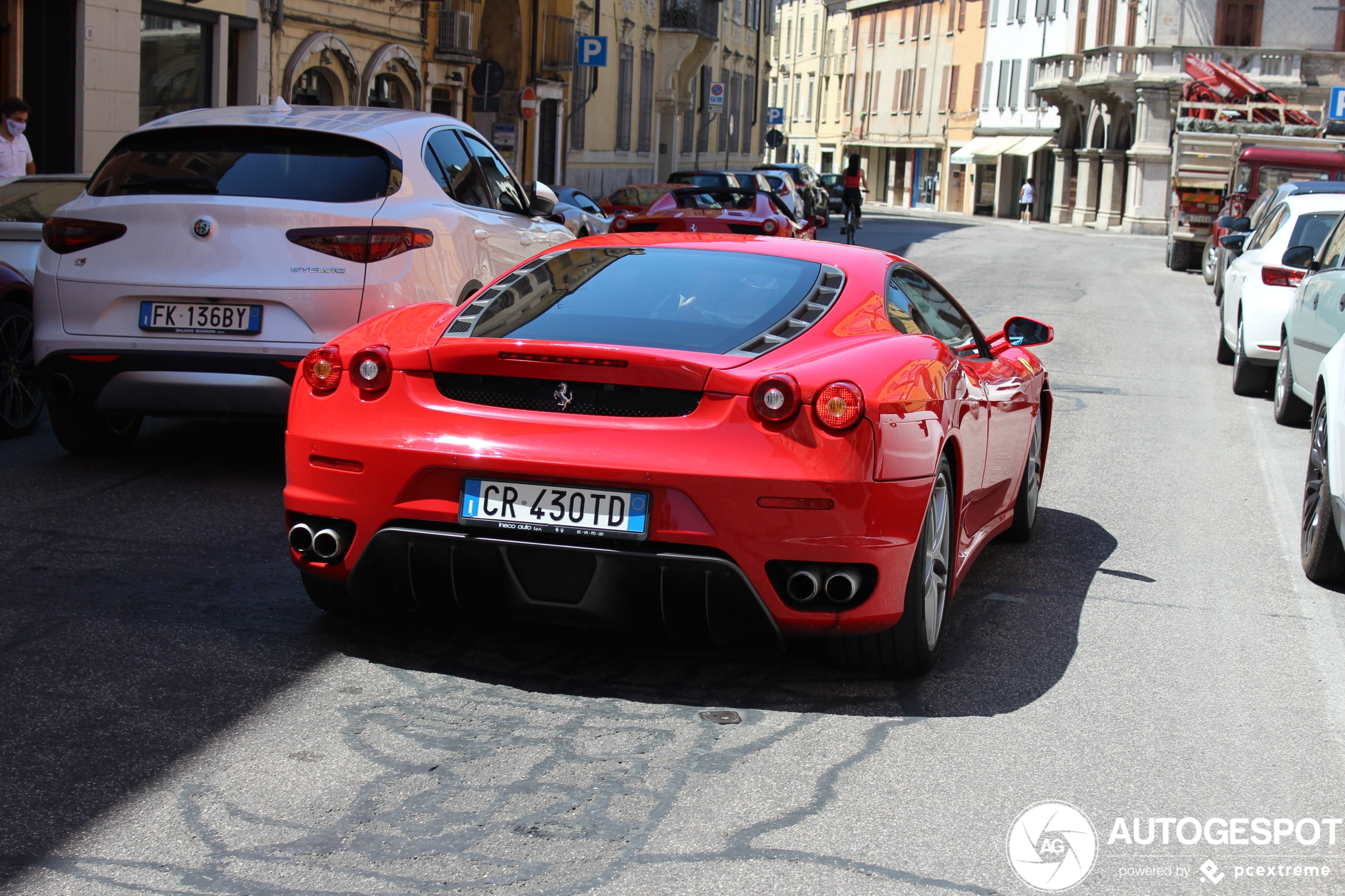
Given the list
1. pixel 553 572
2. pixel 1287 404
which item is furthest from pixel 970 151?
pixel 553 572

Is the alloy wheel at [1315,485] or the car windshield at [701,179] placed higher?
the car windshield at [701,179]

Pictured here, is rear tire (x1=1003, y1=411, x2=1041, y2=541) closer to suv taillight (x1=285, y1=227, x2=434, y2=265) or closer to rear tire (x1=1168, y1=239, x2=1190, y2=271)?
suv taillight (x1=285, y1=227, x2=434, y2=265)

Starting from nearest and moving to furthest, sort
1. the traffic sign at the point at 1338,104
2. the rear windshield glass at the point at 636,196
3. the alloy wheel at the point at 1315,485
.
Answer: the alloy wheel at the point at 1315,485 → the rear windshield glass at the point at 636,196 → the traffic sign at the point at 1338,104

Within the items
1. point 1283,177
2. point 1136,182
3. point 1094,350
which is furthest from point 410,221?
point 1136,182

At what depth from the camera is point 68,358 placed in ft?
22.7

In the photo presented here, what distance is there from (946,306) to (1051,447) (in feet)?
12.2

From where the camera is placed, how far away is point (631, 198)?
2539 cm

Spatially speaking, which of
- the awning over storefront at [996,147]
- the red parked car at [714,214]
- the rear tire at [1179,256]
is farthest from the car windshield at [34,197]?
the awning over storefront at [996,147]

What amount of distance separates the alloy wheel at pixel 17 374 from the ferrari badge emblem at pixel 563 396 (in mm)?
4578

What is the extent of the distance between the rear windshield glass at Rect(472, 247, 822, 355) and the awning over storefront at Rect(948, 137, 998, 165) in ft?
234

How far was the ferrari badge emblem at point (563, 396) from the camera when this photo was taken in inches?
170

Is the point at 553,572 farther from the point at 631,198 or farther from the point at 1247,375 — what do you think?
the point at 631,198

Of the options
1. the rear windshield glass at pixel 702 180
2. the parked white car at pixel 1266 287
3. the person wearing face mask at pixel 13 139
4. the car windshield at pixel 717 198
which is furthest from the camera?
the rear windshield glass at pixel 702 180

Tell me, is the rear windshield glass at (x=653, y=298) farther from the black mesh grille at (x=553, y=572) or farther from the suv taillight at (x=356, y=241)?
the suv taillight at (x=356, y=241)
